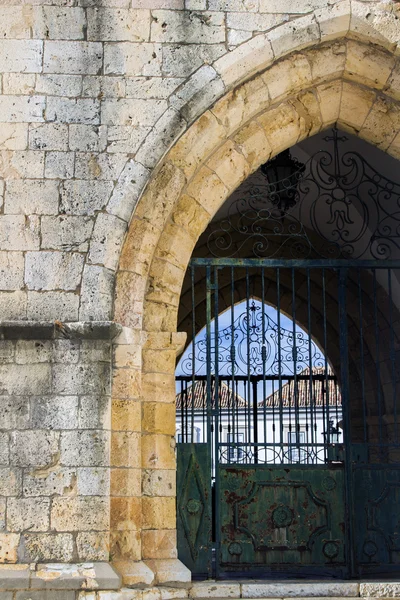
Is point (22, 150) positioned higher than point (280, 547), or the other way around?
point (22, 150)

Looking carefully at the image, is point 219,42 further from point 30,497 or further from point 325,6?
point 30,497

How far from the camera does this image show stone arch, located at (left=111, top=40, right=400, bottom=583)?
5727 millimetres

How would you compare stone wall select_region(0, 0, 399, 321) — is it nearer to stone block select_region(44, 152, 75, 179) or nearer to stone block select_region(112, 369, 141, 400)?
stone block select_region(44, 152, 75, 179)

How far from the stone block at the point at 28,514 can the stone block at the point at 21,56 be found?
274cm

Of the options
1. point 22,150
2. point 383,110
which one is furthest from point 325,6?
point 22,150

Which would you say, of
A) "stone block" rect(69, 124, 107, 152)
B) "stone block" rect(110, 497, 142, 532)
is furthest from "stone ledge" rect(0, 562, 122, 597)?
"stone block" rect(69, 124, 107, 152)

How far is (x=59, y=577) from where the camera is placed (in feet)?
17.2

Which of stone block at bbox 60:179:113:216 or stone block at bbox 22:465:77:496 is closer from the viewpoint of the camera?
stone block at bbox 22:465:77:496

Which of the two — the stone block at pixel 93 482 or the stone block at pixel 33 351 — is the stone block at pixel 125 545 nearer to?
the stone block at pixel 93 482

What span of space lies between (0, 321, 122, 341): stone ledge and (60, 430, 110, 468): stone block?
0.58 m

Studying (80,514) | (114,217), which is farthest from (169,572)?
(114,217)

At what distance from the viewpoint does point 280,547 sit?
6527mm

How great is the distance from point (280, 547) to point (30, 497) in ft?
6.62

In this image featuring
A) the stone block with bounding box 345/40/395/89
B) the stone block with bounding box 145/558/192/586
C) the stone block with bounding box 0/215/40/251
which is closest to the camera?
the stone block with bounding box 145/558/192/586
